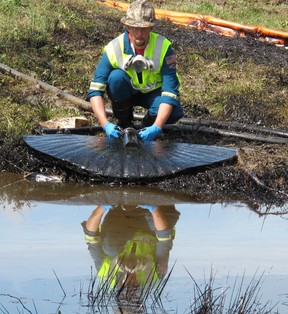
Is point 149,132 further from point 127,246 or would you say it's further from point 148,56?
point 127,246

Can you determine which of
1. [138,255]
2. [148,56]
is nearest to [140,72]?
[148,56]

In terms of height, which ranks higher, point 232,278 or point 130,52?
point 130,52

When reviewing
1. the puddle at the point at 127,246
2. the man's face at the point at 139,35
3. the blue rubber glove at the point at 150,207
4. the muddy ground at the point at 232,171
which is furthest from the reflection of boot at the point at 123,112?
the blue rubber glove at the point at 150,207

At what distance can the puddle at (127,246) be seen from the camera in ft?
15.2

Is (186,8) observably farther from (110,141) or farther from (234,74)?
(110,141)

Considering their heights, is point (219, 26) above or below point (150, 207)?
above

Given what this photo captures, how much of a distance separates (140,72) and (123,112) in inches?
20.0

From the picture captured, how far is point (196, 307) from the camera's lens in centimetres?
436

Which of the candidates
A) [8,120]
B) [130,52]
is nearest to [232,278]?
[130,52]

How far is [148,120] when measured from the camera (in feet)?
27.0

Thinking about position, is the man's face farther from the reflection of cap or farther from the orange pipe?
the orange pipe

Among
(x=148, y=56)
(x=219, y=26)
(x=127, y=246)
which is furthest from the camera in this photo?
(x=219, y=26)

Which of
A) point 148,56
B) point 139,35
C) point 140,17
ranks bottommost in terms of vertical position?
point 148,56

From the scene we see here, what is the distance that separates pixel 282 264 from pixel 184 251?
59 centimetres
